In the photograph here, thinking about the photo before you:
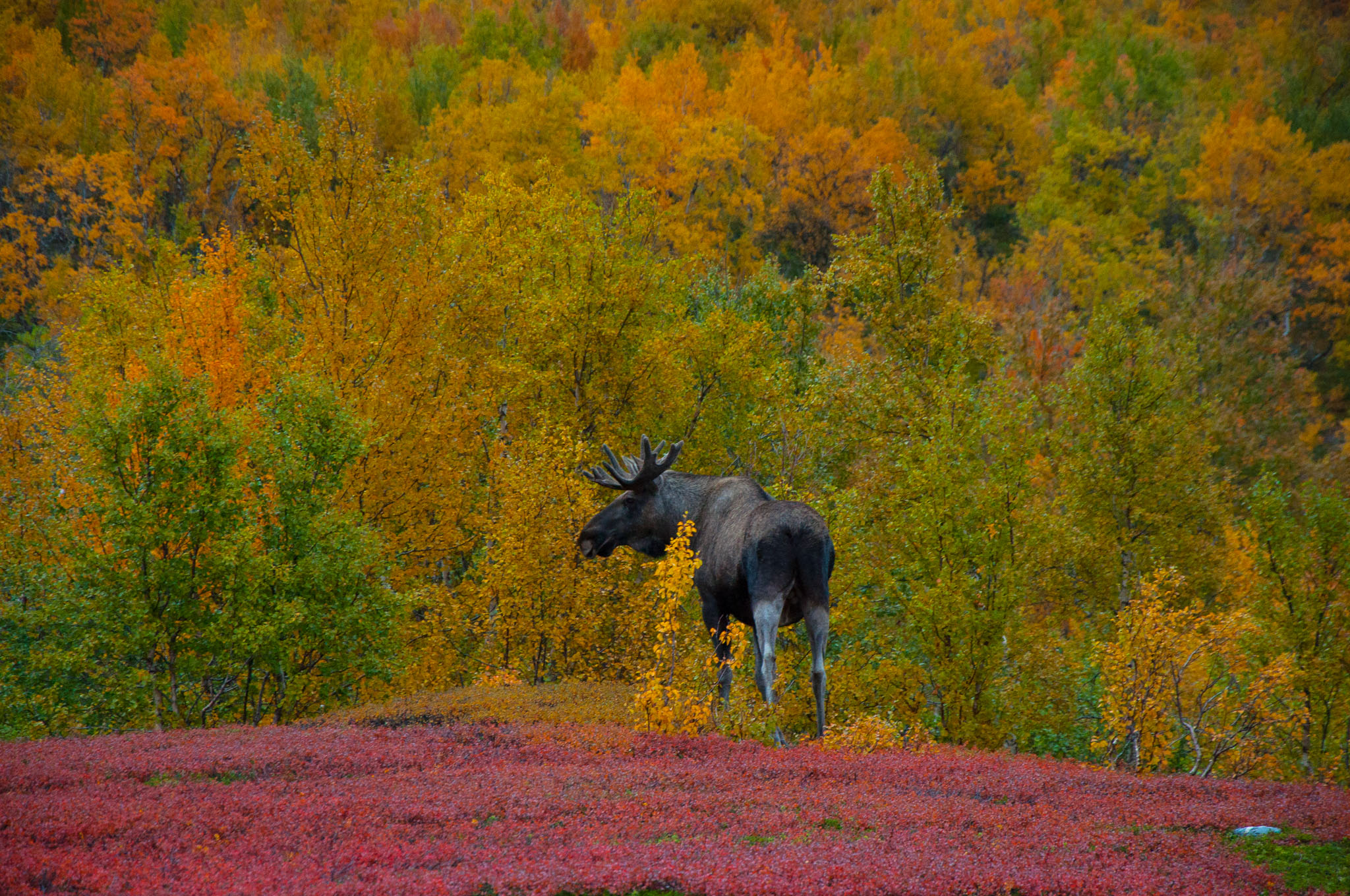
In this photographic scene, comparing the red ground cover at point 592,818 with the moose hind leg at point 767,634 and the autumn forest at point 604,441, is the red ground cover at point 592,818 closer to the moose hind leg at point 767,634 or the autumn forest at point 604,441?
the moose hind leg at point 767,634

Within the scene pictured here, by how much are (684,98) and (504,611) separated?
58.3 m

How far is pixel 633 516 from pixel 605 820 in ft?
28.3

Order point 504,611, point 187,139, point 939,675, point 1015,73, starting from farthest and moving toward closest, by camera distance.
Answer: point 1015,73 → point 187,139 → point 504,611 → point 939,675

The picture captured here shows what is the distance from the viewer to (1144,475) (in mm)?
27500

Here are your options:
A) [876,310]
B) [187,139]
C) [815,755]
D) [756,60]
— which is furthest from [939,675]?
[756,60]

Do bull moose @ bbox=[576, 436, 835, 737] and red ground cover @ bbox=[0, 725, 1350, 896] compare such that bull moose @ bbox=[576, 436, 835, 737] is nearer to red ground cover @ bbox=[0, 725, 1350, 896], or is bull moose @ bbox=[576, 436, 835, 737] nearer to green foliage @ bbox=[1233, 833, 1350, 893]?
red ground cover @ bbox=[0, 725, 1350, 896]

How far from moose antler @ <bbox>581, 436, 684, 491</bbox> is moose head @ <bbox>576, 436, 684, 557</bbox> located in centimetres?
1

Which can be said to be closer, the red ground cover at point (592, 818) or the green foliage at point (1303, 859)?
the red ground cover at point (592, 818)

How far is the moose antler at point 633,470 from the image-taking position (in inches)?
650

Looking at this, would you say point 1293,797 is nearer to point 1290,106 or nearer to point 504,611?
point 504,611

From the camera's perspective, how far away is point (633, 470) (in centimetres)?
1741

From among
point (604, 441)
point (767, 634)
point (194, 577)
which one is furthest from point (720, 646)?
point (604, 441)

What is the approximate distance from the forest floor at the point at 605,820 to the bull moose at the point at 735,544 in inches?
63.2

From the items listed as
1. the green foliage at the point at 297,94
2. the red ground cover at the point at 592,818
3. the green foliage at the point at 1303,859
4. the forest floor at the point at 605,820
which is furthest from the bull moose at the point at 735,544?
the green foliage at the point at 297,94
